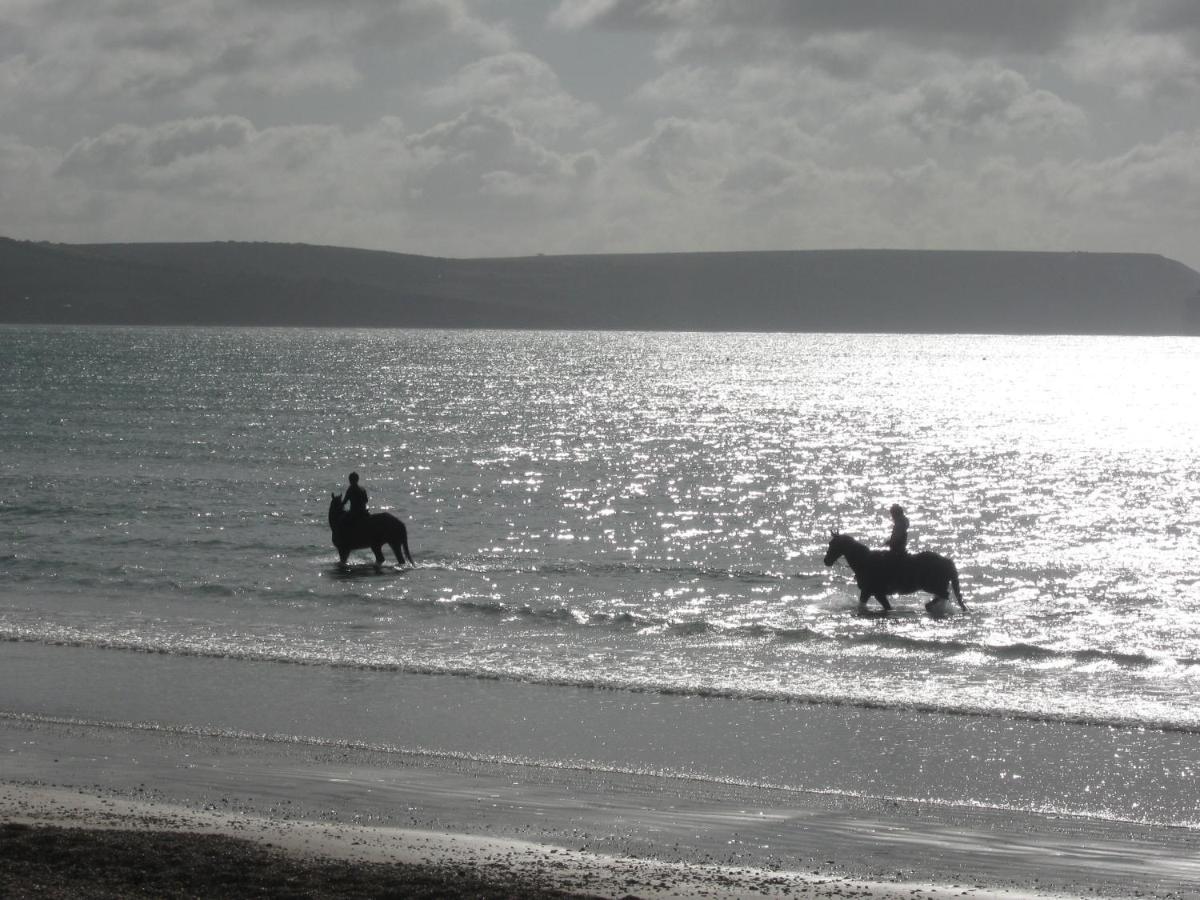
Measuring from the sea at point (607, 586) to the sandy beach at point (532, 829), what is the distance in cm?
87

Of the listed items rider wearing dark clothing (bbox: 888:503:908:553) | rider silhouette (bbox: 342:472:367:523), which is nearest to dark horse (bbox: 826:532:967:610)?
rider wearing dark clothing (bbox: 888:503:908:553)

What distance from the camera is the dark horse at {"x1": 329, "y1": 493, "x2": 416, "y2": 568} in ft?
92.0

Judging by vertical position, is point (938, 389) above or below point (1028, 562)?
above

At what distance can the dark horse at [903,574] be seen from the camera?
23531 mm

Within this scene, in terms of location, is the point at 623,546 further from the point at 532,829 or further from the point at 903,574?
the point at 532,829

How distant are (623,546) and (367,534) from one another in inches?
284

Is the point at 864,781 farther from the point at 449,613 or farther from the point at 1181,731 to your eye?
the point at 449,613

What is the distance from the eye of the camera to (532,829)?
11.1m

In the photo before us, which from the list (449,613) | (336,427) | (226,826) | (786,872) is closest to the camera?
(786,872)

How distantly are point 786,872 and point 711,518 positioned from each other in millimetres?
28881

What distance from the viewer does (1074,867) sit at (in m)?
10.5

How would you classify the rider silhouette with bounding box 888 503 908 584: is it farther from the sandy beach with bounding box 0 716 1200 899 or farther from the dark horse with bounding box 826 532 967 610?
the sandy beach with bounding box 0 716 1200 899

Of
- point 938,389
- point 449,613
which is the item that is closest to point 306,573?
point 449,613

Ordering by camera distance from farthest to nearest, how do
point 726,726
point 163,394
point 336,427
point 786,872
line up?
point 163,394 < point 336,427 < point 726,726 < point 786,872
